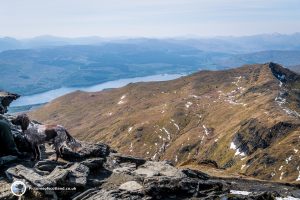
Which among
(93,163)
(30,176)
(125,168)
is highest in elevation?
(30,176)

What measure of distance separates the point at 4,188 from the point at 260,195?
1700 centimetres

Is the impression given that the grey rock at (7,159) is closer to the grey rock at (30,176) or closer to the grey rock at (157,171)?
the grey rock at (30,176)

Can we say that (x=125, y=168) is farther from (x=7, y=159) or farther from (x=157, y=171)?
(x=7, y=159)

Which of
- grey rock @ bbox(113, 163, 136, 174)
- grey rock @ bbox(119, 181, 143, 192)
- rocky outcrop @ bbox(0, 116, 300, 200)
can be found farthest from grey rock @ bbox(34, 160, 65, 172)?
grey rock @ bbox(119, 181, 143, 192)

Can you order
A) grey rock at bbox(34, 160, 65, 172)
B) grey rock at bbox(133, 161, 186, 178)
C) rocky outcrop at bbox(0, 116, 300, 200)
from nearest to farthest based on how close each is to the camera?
rocky outcrop at bbox(0, 116, 300, 200) < grey rock at bbox(34, 160, 65, 172) < grey rock at bbox(133, 161, 186, 178)

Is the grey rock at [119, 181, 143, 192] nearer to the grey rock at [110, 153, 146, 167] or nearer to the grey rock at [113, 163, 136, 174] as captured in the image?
the grey rock at [113, 163, 136, 174]

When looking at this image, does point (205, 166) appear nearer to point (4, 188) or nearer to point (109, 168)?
point (109, 168)

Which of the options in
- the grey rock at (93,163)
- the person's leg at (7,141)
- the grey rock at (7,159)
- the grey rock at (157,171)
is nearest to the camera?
the grey rock at (7,159)

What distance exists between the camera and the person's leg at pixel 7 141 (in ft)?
97.9

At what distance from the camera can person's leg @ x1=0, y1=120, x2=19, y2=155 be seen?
2983 cm

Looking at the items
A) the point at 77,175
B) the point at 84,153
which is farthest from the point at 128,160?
the point at 77,175

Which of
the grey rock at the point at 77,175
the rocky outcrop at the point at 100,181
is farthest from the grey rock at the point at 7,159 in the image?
the grey rock at the point at 77,175

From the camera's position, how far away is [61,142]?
105ft

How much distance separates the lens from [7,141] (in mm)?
30484
